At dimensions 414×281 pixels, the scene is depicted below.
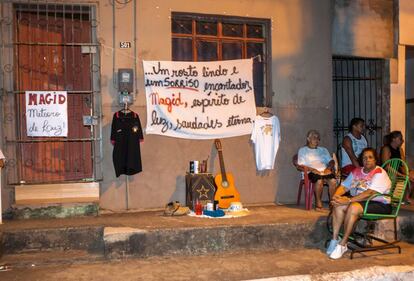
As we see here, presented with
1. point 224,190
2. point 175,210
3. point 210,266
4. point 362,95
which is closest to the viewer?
point 210,266

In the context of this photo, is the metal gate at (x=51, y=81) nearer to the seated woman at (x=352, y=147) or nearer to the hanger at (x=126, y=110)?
the hanger at (x=126, y=110)

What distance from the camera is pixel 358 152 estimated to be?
349 inches

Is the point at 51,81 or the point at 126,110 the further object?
the point at 51,81

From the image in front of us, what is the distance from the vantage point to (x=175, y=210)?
7.64 m

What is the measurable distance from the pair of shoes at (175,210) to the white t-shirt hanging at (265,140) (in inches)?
71.8

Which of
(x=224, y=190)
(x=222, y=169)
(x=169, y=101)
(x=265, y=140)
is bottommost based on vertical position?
(x=224, y=190)

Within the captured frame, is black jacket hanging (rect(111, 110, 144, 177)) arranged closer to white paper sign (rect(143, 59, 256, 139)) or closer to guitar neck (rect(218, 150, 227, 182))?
white paper sign (rect(143, 59, 256, 139))

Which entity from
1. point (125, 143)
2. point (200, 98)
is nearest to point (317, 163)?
point (200, 98)

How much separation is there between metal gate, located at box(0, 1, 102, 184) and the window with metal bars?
153cm

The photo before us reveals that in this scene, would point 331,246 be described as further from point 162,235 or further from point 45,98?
point 45,98

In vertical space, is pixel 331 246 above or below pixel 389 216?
below

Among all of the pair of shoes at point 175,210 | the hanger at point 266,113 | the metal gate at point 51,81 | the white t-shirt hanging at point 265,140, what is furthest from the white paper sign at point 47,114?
the hanger at point 266,113

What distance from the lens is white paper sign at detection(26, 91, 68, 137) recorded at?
7.73m

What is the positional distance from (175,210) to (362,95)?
5.20 m
